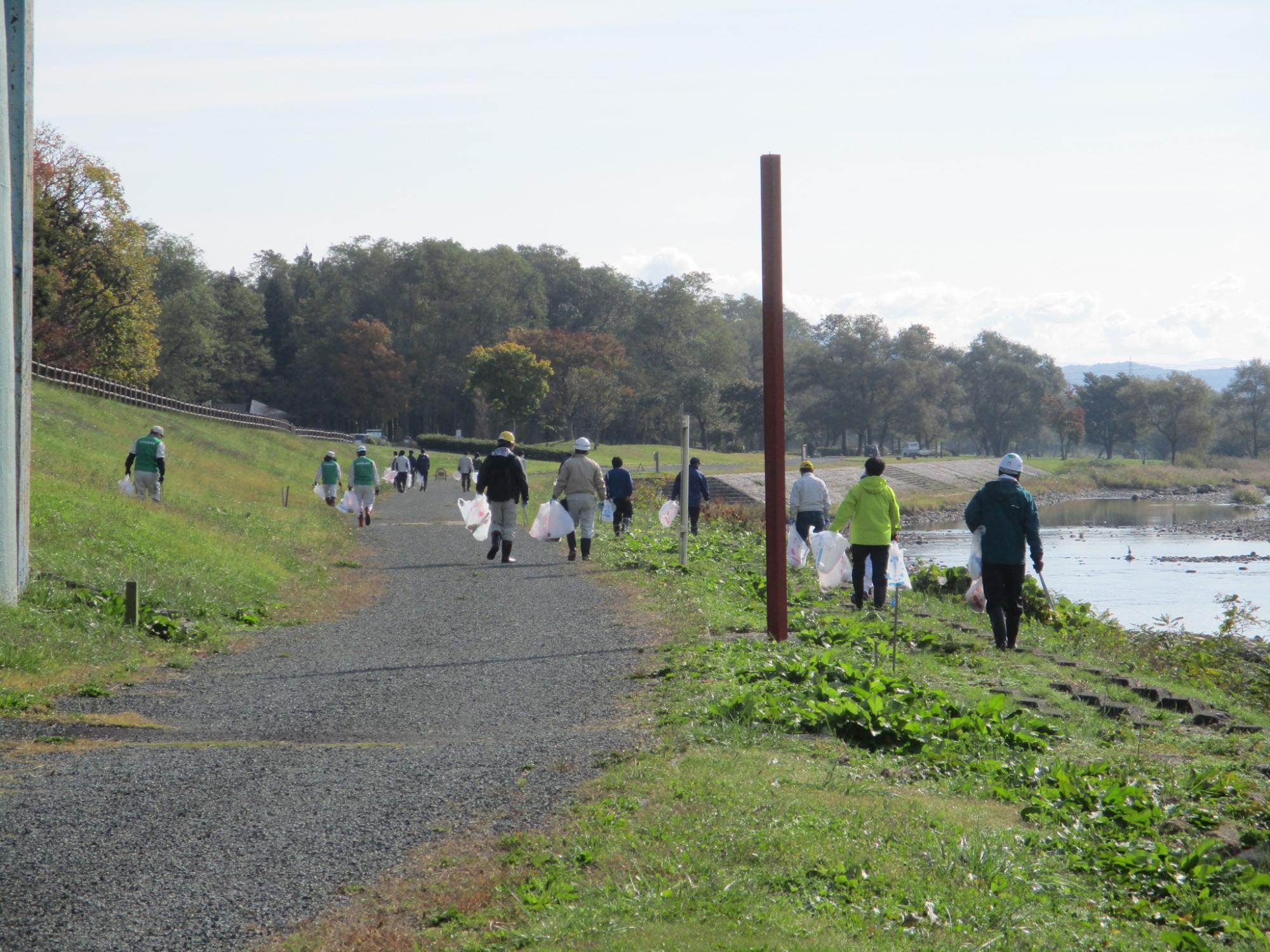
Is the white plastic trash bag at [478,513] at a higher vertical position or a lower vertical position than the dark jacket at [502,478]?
lower

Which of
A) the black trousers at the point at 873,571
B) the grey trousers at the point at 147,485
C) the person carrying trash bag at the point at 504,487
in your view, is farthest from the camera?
the grey trousers at the point at 147,485

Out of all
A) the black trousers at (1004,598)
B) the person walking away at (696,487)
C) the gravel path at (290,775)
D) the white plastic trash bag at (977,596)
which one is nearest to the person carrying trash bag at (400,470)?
the person walking away at (696,487)

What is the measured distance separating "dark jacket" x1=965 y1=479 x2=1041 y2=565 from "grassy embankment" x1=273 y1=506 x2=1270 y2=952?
207 centimetres

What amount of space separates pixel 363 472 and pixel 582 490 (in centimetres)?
861

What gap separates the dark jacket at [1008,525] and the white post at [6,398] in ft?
29.0

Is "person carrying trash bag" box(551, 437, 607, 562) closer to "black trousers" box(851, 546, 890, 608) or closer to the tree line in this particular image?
"black trousers" box(851, 546, 890, 608)

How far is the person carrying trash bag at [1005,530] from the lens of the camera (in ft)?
39.0

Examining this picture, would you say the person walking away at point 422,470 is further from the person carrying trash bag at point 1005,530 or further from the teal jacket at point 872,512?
the person carrying trash bag at point 1005,530

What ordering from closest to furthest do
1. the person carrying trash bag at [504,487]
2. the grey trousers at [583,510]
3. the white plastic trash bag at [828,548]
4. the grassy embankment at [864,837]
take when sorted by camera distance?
the grassy embankment at [864,837] → the white plastic trash bag at [828,548] → the person carrying trash bag at [504,487] → the grey trousers at [583,510]

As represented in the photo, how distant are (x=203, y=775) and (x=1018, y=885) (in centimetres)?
411

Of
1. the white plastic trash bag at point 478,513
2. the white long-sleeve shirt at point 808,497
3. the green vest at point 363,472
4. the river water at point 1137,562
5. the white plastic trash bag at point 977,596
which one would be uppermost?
the green vest at point 363,472

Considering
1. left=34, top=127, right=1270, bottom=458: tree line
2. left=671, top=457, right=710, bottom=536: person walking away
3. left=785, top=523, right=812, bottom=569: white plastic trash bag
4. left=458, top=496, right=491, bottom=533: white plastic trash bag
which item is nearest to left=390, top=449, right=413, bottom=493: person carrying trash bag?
left=671, top=457, right=710, bottom=536: person walking away

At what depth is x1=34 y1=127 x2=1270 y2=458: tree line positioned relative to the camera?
89.0 meters

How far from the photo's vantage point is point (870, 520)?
13.5 meters
